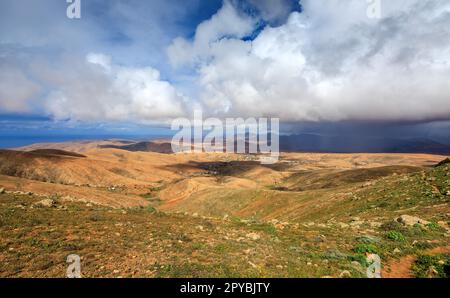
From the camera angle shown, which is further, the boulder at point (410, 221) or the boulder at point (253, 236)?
the boulder at point (410, 221)

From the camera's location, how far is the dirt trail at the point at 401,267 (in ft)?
27.7

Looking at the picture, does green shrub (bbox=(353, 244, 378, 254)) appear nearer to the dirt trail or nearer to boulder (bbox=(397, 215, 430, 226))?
the dirt trail

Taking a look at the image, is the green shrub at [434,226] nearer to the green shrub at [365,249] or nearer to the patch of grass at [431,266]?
the patch of grass at [431,266]

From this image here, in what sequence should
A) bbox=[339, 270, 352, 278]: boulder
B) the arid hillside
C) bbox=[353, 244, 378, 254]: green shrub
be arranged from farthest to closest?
bbox=[353, 244, 378, 254]: green shrub < the arid hillside < bbox=[339, 270, 352, 278]: boulder

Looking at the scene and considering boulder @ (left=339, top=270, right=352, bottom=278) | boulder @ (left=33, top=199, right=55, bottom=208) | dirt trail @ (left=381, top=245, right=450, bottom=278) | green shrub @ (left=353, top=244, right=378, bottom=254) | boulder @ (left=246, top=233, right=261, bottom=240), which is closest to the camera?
boulder @ (left=339, top=270, right=352, bottom=278)

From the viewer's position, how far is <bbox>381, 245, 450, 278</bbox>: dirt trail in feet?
27.7

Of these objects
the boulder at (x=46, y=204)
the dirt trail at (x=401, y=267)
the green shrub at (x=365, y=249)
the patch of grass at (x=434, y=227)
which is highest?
the boulder at (x=46, y=204)

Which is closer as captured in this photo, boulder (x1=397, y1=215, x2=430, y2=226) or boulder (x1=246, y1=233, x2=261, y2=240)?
boulder (x1=246, y1=233, x2=261, y2=240)

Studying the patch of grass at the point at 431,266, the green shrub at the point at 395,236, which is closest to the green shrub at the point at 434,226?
the green shrub at the point at 395,236

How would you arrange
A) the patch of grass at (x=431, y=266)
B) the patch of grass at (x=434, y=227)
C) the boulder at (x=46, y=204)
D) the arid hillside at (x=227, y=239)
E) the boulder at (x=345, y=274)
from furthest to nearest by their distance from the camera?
the boulder at (x=46, y=204), the patch of grass at (x=434, y=227), the patch of grass at (x=431, y=266), the arid hillside at (x=227, y=239), the boulder at (x=345, y=274)

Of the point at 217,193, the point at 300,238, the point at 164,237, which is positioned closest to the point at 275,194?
the point at 217,193

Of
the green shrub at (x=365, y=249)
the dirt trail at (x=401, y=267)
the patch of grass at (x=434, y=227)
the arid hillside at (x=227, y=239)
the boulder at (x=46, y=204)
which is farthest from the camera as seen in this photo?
the boulder at (x=46, y=204)

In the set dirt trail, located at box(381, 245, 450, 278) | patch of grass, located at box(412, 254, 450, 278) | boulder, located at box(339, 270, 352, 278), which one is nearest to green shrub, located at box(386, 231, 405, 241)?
dirt trail, located at box(381, 245, 450, 278)
